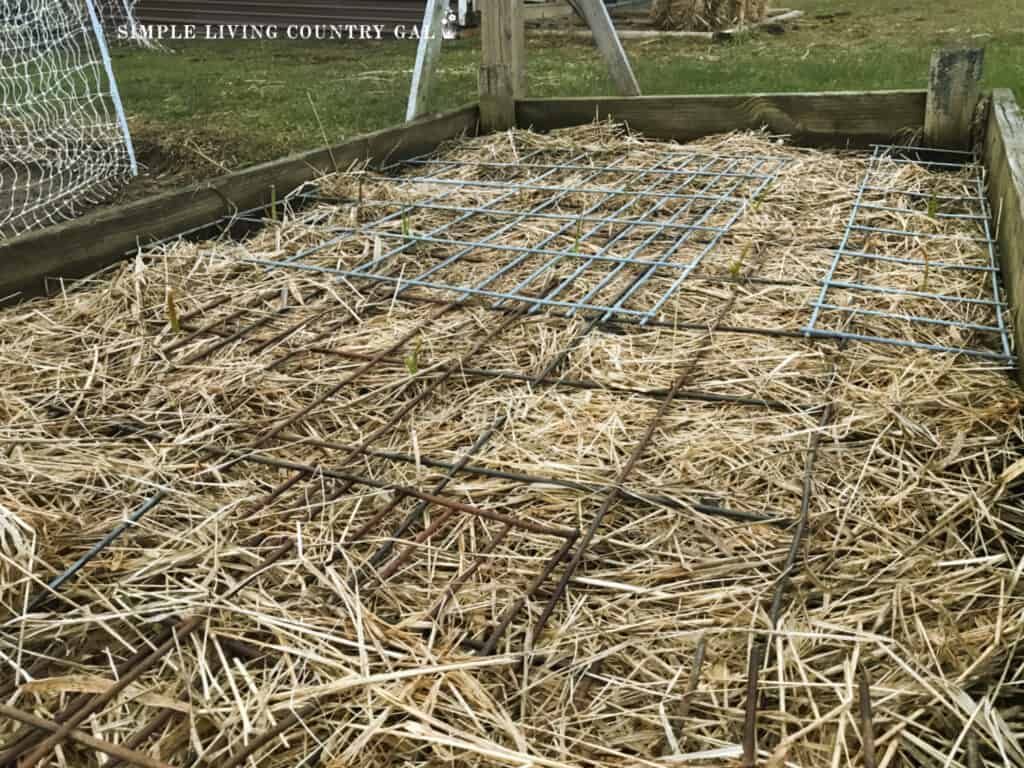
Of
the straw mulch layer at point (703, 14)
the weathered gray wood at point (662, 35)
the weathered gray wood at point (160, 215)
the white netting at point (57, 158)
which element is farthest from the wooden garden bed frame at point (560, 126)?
the straw mulch layer at point (703, 14)

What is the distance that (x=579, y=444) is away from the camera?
60.6 inches

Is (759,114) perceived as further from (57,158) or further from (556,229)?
(57,158)

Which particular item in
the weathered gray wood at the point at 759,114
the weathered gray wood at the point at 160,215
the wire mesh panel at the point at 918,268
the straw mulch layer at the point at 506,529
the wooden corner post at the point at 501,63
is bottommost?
the straw mulch layer at the point at 506,529

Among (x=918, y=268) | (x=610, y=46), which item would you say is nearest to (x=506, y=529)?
(x=918, y=268)

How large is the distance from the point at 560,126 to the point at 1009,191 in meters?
2.03

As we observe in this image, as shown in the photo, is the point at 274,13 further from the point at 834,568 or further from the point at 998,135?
the point at 834,568

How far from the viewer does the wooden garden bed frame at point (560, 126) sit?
7.16 feet

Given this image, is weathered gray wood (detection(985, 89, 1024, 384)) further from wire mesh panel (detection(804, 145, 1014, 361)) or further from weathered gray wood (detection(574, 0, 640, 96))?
weathered gray wood (detection(574, 0, 640, 96))

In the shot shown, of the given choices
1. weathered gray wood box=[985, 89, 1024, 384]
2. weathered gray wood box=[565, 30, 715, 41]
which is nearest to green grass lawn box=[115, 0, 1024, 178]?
weathered gray wood box=[565, 30, 715, 41]

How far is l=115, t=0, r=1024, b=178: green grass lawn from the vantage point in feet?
15.8

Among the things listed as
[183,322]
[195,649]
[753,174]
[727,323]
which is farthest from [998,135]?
[195,649]

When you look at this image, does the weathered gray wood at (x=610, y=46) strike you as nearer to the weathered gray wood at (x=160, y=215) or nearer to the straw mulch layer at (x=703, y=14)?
the weathered gray wood at (x=160, y=215)

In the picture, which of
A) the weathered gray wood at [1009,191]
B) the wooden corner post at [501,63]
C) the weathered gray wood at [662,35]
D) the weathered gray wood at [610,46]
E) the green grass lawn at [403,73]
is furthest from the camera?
the weathered gray wood at [662,35]

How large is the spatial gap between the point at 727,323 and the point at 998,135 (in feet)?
3.95
